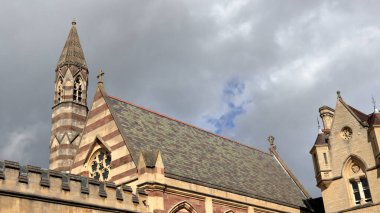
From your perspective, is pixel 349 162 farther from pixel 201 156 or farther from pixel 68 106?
pixel 68 106

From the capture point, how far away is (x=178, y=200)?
2270 cm

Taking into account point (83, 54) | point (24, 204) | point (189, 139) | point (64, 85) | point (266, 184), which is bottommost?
point (24, 204)

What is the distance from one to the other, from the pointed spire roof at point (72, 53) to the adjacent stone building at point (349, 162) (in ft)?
70.8

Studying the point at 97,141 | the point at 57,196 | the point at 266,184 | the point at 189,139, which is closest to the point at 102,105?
the point at 97,141

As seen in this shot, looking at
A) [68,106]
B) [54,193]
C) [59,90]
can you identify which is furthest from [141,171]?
[59,90]

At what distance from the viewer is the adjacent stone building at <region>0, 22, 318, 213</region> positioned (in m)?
17.9

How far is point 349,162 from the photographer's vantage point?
28.7 m

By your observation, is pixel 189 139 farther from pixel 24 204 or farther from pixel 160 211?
pixel 24 204

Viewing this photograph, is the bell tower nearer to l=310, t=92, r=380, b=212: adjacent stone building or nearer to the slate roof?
the slate roof

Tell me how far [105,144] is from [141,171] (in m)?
3.74

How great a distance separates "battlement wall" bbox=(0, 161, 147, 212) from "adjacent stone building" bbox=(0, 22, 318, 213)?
0.03 m

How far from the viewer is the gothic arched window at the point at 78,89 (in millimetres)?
38713

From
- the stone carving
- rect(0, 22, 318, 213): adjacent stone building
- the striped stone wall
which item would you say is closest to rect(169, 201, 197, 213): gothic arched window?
rect(0, 22, 318, 213): adjacent stone building

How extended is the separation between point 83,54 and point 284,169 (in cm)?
2045
